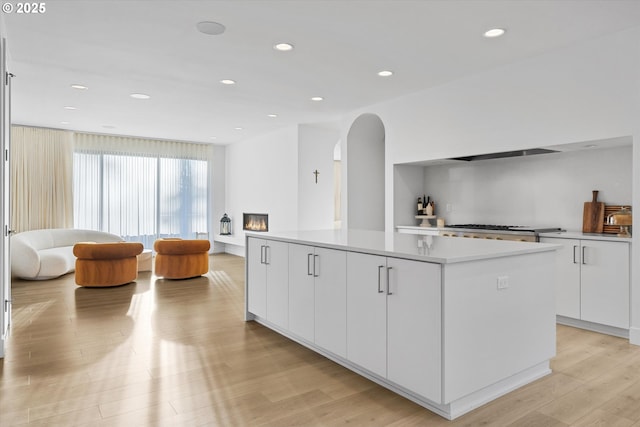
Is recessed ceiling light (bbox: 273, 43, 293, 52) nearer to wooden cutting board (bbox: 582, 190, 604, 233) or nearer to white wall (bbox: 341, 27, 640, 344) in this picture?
white wall (bbox: 341, 27, 640, 344)

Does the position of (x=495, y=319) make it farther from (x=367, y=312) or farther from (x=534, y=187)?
(x=534, y=187)

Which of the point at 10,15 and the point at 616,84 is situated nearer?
the point at 10,15

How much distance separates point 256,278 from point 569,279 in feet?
9.77

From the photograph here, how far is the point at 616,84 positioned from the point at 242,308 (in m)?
4.23

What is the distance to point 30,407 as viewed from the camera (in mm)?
2301

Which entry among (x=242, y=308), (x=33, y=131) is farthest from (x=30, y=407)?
(x=33, y=131)

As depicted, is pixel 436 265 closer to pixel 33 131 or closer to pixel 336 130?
pixel 336 130

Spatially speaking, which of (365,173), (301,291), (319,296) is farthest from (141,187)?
(319,296)

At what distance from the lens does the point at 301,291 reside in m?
3.22

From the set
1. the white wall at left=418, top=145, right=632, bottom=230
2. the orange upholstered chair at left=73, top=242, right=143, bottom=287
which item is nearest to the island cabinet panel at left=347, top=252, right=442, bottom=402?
the white wall at left=418, top=145, right=632, bottom=230

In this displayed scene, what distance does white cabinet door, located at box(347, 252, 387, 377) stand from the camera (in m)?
2.48

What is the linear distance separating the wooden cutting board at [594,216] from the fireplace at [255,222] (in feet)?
19.1

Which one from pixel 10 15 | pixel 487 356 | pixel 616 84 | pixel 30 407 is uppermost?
pixel 10 15

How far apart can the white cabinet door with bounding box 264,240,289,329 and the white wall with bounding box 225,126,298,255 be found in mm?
3919
